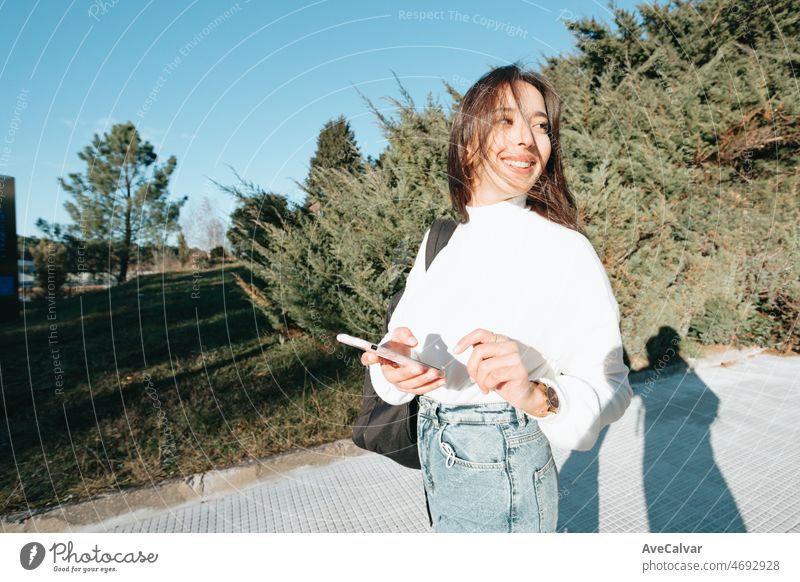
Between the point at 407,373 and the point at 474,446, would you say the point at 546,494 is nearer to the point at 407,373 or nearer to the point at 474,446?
the point at 474,446

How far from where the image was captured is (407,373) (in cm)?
106

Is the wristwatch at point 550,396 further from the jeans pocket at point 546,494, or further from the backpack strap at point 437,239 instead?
the backpack strap at point 437,239

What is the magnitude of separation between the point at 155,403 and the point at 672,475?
4.01 metres

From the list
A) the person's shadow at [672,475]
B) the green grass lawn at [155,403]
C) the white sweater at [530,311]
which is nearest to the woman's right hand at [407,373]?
the white sweater at [530,311]

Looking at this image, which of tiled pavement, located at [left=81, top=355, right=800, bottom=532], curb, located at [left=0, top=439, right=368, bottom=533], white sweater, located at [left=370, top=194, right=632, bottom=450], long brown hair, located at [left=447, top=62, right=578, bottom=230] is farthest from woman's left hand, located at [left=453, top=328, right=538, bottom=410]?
curb, located at [left=0, top=439, right=368, bottom=533]

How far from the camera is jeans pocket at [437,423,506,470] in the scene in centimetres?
114

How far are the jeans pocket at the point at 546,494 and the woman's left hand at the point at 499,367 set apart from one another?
13.4 inches

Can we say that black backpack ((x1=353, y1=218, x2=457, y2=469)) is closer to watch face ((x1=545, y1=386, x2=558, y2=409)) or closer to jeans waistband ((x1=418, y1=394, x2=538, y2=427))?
jeans waistband ((x1=418, y1=394, x2=538, y2=427))

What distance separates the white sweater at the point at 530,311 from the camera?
39.2 inches

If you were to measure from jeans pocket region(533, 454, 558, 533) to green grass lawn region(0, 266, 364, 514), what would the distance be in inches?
92.4

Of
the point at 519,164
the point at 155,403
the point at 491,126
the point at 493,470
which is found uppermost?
the point at 491,126

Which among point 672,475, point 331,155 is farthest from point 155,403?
point 672,475

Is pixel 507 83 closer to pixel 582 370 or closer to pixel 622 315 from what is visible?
pixel 582 370

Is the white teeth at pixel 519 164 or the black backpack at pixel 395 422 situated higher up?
the white teeth at pixel 519 164
